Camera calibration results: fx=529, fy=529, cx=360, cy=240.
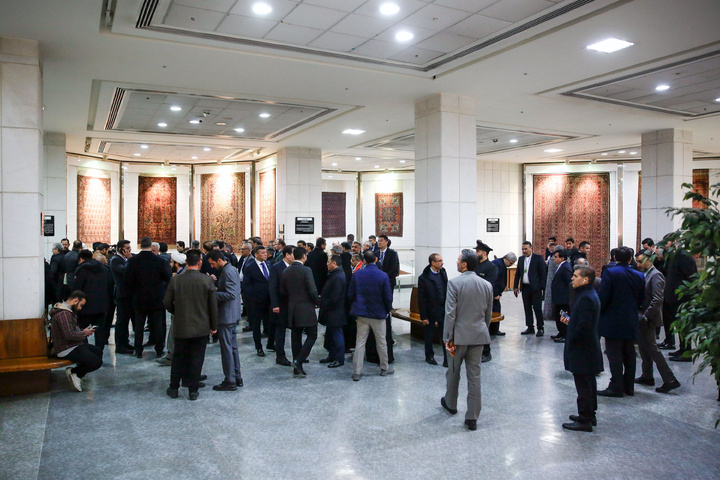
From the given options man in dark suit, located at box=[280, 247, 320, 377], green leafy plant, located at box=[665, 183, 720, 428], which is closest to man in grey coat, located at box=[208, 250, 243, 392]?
man in dark suit, located at box=[280, 247, 320, 377]

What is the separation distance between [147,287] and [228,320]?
6.81 feet

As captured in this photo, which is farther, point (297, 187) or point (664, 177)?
point (297, 187)

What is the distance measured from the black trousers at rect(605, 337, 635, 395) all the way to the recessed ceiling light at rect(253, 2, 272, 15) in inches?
205

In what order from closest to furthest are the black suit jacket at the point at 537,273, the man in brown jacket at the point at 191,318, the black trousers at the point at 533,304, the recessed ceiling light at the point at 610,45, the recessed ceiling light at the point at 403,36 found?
the man in brown jacket at the point at 191,318 < the recessed ceiling light at the point at 403,36 < the recessed ceiling light at the point at 610,45 < the black suit jacket at the point at 537,273 < the black trousers at the point at 533,304

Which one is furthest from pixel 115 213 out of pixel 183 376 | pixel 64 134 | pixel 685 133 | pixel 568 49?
pixel 685 133

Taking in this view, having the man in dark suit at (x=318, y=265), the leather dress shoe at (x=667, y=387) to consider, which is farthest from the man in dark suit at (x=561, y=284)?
the man in dark suit at (x=318, y=265)

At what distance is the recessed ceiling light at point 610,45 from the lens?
678 centimetres

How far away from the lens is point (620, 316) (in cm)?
573

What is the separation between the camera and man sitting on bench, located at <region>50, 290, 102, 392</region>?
19.3ft

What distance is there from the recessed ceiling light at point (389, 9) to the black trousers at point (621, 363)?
4.32 metres

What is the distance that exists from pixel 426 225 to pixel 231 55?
Answer: 4.44m

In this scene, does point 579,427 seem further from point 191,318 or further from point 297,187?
point 297,187

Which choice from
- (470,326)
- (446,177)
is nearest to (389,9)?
(470,326)

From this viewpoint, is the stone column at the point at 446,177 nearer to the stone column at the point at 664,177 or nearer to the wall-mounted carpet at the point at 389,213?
the stone column at the point at 664,177
